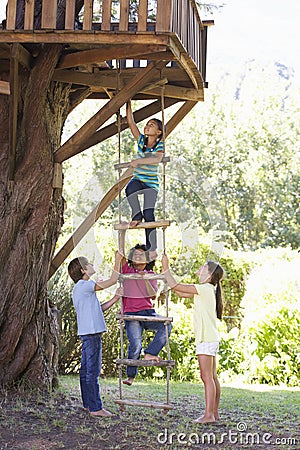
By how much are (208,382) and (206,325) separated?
47cm

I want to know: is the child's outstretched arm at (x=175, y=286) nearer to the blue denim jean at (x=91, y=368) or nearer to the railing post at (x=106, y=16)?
the blue denim jean at (x=91, y=368)

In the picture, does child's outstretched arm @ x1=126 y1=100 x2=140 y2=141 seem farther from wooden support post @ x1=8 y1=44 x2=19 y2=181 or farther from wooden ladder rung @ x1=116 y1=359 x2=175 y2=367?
wooden ladder rung @ x1=116 y1=359 x2=175 y2=367

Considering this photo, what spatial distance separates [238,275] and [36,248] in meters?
7.98

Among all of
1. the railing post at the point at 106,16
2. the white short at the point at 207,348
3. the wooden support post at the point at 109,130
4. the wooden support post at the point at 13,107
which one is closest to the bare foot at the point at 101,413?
the white short at the point at 207,348

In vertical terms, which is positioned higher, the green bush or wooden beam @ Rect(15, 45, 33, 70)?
wooden beam @ Rect(15, 45, 33, 70)

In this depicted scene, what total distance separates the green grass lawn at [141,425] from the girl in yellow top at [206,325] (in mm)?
216

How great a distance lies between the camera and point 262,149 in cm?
2433

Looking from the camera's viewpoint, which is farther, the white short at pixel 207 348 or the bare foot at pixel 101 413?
the bare foot at pixel 101 413

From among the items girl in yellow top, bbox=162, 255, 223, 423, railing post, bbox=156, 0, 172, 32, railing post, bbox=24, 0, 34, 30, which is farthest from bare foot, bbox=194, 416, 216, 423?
A: railing post, bbox=24, 0, 34, 30

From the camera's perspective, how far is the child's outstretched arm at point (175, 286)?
626 centimetres

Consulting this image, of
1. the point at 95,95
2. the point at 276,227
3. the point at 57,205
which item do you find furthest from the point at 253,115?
the point at 57,205

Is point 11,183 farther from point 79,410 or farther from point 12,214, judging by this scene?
point 79,410

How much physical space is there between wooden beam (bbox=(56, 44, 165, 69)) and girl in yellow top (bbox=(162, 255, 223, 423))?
185 centimetres

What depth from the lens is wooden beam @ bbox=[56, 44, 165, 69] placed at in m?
6.59
